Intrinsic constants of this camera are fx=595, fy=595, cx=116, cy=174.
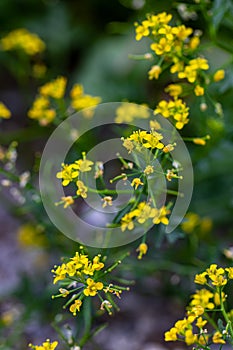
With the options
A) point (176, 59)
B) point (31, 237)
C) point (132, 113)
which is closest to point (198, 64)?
point (176, 59)

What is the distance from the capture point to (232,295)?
1876mm

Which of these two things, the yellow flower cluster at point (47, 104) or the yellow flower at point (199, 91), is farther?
the yellow flower cluster at point (47, 104)

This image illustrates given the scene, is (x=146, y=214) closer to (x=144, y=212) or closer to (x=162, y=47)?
(x=144, y=212)

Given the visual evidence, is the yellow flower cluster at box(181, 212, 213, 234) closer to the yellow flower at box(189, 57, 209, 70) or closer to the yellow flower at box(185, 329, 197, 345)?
the yellow flower at box(189, 57, 209, 70)

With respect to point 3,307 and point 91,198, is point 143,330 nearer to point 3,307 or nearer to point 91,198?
point 3,307

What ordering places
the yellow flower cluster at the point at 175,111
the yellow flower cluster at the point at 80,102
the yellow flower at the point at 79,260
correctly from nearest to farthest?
the yellow flower at the point at 79,260 < the yellow flower cluster at the point at 175,111 < the yellow flower cluster at the point at 80,102

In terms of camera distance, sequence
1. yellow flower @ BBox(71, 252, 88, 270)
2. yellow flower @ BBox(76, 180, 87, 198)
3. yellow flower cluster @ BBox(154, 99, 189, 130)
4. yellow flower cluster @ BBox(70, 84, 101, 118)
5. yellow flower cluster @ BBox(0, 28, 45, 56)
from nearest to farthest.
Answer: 1. yellow flower @ BBox(71, 252, 88, 270)
2. yellow flower @ BBox(76, 180, 87, 198)
3. yellow flower cluster @ BBox(154, 99, 189, 130)
4. yellow flower cluster @ BBox(70, 84, 101, 118)
5. yellow flower cluster @ BBox(0, 28, 45, 56)

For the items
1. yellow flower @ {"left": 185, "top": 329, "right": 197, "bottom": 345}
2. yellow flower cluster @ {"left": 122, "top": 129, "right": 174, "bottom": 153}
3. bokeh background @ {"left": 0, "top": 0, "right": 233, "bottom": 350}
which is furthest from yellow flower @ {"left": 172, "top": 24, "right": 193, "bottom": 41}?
yellow flower @ {"left": 185, "top": 329, "right": 197, "bottom": 345}

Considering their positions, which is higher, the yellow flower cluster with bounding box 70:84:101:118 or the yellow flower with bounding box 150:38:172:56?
the yellow flower with bounding box 150:38:172:56

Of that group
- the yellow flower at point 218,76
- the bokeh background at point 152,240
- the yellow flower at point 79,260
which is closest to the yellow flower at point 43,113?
the bokeh background at point 152,240

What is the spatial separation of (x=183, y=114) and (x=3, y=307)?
1191mm

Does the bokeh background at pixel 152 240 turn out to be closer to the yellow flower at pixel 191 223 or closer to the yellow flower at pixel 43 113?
the yellow flower at pixel 191 223

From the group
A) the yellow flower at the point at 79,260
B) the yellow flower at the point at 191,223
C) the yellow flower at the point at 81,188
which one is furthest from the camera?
the yellow flower at the point at 191,223

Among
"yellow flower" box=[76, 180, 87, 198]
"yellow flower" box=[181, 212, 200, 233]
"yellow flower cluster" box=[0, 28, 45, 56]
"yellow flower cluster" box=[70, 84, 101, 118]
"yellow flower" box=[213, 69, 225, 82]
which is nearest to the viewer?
"yellow flower" box=[76, 180, 87, 198]
